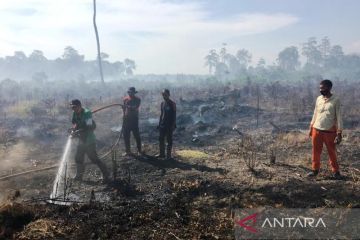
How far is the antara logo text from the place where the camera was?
4.65m

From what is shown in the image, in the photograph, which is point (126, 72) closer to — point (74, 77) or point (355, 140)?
point (74, 77)

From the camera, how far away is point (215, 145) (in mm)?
11070

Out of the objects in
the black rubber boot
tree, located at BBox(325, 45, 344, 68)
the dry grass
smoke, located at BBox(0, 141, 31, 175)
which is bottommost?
smoke, located at BBox(0, 141, 31, 175)

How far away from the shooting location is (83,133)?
23.9 ft

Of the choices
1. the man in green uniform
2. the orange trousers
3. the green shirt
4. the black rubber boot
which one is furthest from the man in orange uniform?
the green shirt

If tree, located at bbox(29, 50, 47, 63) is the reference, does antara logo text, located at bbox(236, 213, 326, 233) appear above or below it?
below

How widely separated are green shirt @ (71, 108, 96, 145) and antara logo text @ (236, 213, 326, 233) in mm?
3799

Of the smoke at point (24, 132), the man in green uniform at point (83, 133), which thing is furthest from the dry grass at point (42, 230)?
the smoke at point (24, 132)

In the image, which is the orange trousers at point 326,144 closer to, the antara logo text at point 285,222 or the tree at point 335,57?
the antara logo text at point 285,222

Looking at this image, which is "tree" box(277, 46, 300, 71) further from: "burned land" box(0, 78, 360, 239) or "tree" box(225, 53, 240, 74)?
"burned land" box(0, 78, 360, 239)

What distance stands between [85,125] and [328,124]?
466 cm

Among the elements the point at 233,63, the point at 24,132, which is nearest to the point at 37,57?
the point at 233,63

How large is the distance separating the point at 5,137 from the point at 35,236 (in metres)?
8.83

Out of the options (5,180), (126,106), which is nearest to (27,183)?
(5,180)
